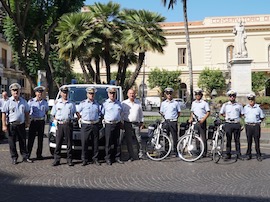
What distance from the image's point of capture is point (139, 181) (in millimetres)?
8133

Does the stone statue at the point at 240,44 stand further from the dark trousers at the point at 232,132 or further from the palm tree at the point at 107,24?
the dark trousers at the point at 232,132

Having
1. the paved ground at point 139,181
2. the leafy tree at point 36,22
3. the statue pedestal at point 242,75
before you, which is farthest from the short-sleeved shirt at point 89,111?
the statue pedestal at point 242,75

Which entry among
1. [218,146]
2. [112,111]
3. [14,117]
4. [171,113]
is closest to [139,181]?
[112,111]

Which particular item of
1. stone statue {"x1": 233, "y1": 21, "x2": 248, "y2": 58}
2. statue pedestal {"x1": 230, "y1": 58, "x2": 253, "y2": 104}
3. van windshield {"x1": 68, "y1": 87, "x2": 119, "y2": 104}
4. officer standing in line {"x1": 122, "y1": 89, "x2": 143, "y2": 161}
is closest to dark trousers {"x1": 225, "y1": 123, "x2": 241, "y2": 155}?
officer standing in line {"x1": 122, "y1": 89, "x2": 143, "y2": 161}

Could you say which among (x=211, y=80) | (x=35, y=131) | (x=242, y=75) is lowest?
(x=35, y=131)

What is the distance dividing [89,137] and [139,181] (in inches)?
95.8

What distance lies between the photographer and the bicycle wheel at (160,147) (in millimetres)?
10641

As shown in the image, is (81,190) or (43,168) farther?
(43,168)

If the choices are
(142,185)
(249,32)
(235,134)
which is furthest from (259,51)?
(142,185)

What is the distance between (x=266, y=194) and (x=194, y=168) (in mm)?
2718

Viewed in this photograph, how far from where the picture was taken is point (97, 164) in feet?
32.8

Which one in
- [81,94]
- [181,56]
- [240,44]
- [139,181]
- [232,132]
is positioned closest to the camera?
[139,181]

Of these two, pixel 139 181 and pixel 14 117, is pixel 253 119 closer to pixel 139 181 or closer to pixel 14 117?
pixel 139 181

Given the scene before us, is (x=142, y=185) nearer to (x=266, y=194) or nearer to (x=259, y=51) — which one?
(x=266, y=194)
